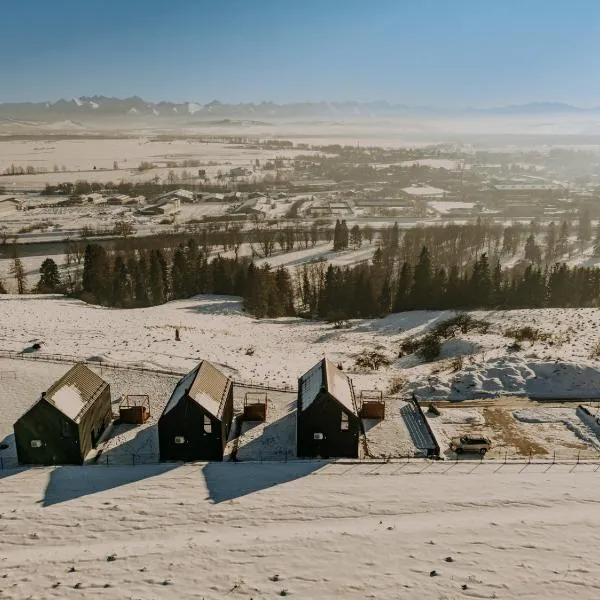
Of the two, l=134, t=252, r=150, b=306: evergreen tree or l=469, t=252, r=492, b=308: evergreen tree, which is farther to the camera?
l=134, t=252, r=150, b=306: evergreen tree

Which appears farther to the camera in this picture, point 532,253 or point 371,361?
point 532,253

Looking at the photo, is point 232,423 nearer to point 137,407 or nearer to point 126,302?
point 137,407

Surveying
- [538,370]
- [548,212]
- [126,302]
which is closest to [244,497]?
[538,370]

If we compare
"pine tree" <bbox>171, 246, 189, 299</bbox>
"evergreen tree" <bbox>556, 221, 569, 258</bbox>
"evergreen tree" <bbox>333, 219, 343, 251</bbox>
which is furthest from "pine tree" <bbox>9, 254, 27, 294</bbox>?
"evergreen tree" <bbox>556, 221, 569, 258</bbox>

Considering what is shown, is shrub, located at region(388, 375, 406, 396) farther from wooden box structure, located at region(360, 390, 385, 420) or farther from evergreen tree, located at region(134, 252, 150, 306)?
evergreen tree, located at region(134, 252, 150, 306)

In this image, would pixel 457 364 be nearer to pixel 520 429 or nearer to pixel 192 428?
pixel 520 429

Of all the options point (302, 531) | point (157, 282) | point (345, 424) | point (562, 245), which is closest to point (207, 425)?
point (345, 424)
